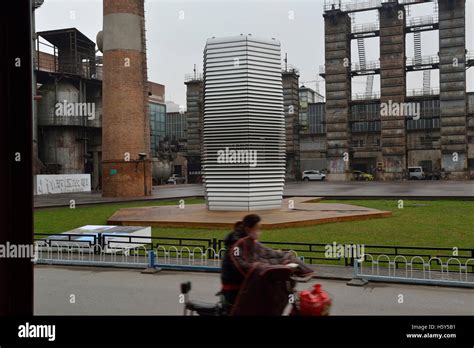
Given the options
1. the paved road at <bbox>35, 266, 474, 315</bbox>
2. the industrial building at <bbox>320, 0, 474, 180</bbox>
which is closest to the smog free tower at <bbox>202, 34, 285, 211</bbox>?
the paved road at <bbox>35, 266, 474, 315</bbox>

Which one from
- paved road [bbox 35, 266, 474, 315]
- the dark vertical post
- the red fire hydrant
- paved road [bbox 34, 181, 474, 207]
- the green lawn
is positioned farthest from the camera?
paved road [bbox 34, 181, 474, 207]

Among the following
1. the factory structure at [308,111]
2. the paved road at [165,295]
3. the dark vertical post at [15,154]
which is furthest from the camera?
the factory structure at [308,111]

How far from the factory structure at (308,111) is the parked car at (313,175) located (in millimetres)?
1319

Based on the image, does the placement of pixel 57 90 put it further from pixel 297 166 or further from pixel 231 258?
pixel 231 258

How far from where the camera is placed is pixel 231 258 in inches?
201

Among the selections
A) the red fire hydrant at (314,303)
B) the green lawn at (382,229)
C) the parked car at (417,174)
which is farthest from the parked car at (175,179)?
the red fire hydrant at (314,303)

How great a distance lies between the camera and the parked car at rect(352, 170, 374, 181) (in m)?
52.8

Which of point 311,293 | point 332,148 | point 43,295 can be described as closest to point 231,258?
point 311,293

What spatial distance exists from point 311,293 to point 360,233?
1053cm

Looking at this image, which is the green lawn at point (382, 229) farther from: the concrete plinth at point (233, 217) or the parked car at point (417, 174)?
the parked car at point (417, 174)

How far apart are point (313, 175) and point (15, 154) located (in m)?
52.5

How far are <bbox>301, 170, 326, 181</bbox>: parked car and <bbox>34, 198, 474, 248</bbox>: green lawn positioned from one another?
32.2 metres

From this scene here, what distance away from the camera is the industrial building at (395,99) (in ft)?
160

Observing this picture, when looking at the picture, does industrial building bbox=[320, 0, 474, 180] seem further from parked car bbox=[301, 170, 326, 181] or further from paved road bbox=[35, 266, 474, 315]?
paved road bbox=[35, 266, 474, 315]
